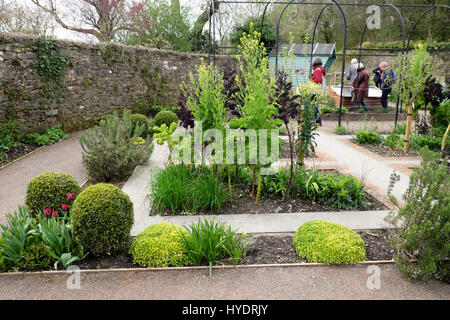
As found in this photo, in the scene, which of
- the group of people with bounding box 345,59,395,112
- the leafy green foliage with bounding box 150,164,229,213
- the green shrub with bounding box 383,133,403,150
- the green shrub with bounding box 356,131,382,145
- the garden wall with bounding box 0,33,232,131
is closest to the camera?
the leafy green foliage with bounding box 150,164,229,213

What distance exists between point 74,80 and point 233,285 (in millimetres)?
8320

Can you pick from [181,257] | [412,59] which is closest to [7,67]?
[181,257]

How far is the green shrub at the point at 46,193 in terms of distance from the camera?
11.3 feet

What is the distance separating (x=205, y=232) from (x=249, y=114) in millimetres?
1478

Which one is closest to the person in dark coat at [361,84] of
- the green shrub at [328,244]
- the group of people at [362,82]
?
the group of people at [362,82]

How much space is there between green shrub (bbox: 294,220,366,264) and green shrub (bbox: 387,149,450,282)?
12.6 inches

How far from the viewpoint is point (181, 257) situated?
9.35 ft

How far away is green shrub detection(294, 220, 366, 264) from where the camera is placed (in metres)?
2.83

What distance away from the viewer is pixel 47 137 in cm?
787

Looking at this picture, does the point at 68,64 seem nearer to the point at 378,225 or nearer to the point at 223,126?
the point at 223,126

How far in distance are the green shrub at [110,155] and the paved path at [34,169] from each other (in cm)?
43

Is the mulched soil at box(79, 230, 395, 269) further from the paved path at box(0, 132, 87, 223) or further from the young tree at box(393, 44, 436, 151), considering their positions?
the young tree at box(393, 44, 436, 151)

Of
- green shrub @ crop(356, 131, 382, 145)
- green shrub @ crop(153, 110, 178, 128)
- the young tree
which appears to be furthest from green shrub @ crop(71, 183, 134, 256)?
green shrub @ crop(153, 110, 178, 128)

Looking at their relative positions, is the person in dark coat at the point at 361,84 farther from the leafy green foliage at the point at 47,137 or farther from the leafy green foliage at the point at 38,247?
the leafy green foliage at the point at 38,247
